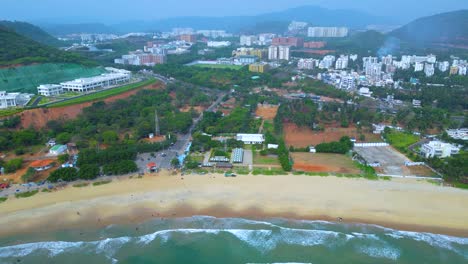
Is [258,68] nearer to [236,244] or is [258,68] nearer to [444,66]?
[444,66]

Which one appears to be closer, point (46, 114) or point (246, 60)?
point (46, 114)

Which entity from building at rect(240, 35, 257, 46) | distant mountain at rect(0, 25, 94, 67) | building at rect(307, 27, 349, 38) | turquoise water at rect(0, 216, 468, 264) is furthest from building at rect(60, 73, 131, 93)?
building at rect(307, 27, 349, 38)

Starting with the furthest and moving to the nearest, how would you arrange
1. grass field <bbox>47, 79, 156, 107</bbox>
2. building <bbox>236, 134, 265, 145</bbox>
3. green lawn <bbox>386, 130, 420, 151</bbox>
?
grass field <bbox>47, 79, 156, 107</bbox> < building <bbox>236, 134, 265, 145</bbox> < green lawn <bbox>386, 130, 420, 151</bbox>

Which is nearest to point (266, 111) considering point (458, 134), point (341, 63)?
point (458, 134)

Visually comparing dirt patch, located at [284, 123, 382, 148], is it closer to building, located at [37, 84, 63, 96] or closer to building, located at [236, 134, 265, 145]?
building, located at [236, 134, 265, 145]

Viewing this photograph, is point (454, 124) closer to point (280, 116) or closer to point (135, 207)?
point (280, 116)

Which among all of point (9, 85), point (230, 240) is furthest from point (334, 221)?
point (9, 85)
